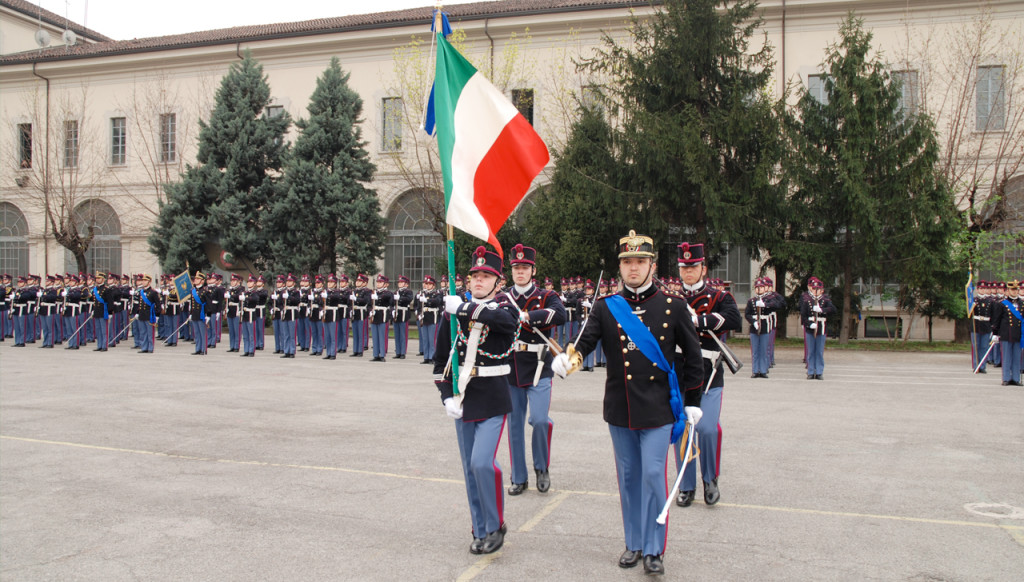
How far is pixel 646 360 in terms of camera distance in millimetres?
4961

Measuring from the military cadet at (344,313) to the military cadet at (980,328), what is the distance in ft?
47.6

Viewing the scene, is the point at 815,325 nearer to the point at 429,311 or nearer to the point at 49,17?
the point at 429,311

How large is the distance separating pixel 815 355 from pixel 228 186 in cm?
2299

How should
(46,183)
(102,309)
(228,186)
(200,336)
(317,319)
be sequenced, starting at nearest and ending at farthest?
(317,319), (200,336), (102,309), (228,186), (46,183)

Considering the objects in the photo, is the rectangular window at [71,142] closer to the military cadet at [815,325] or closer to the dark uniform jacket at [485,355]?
the military cadet at [815,325]

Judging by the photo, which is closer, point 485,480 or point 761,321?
point 485,480

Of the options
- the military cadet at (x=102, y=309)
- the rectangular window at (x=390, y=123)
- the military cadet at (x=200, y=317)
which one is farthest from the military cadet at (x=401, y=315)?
the rectangular window at (x=390, y=123)

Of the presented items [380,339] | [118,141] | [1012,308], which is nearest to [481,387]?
[1012,308]

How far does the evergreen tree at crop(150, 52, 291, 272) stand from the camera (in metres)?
30.0

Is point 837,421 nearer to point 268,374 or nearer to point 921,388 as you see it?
point 921,388

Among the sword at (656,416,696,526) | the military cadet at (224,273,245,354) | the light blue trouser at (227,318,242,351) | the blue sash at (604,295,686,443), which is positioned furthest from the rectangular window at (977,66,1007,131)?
the blue sash at (604,295,686,443)

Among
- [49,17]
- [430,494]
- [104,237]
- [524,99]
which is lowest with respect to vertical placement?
[430,494]

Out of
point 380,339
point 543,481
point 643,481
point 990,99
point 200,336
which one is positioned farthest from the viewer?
point 990,99

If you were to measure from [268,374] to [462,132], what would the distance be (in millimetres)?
11065
